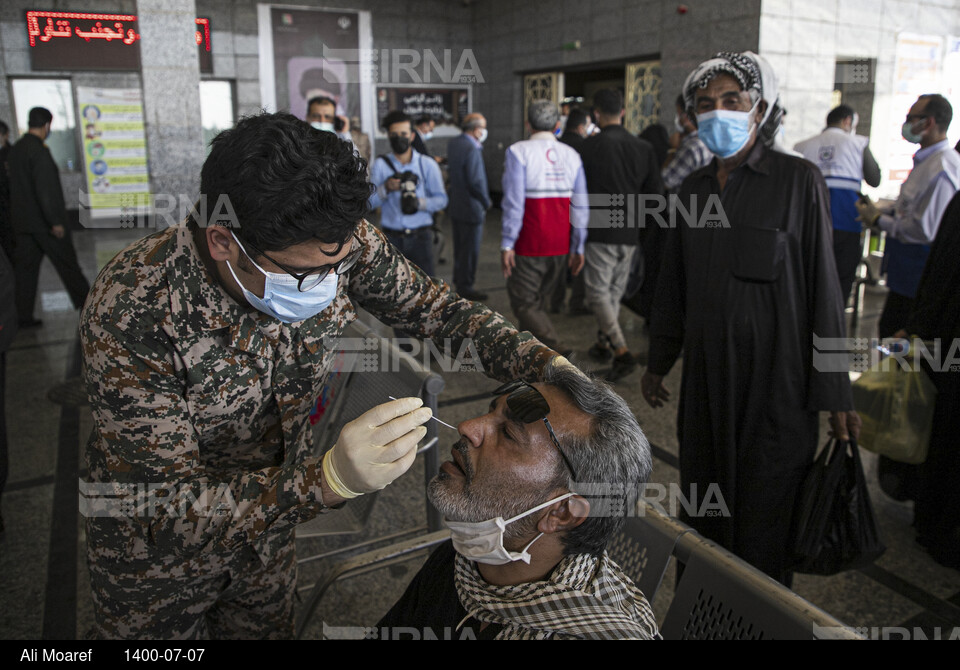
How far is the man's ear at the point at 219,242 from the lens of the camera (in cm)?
142

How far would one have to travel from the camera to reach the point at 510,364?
1792 millimetres

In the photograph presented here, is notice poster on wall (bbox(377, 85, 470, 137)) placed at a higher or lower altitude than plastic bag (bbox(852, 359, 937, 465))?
higher

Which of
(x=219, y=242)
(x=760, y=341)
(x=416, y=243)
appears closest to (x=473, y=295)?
(x=416, y=243)

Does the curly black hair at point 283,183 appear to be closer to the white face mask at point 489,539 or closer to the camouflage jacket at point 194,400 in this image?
the camouflage jacket at point 194,400

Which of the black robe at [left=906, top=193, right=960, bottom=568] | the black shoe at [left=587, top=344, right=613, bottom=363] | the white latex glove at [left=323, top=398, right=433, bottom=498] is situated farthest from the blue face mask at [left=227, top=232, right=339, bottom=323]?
the black shoe at [left=587, top=344, right=613, bottom=363]

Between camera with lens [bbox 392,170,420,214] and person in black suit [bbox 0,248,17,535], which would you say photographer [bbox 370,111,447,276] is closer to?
camera with lens [bbox 392,170,420,214]

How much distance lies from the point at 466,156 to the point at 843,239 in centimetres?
359

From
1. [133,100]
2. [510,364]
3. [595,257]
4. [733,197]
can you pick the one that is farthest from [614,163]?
[133,100]

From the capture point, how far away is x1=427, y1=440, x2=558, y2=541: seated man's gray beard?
4.75ft

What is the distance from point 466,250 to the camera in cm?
714

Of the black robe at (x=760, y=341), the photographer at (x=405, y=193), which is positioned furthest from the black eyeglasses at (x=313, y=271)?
the photographer at (x=405, y=193)

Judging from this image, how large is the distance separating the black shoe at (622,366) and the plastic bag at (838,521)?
283 cm

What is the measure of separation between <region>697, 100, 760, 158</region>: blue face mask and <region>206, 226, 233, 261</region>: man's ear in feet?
5.66

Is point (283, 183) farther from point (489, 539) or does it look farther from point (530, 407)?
point (489, 539)
